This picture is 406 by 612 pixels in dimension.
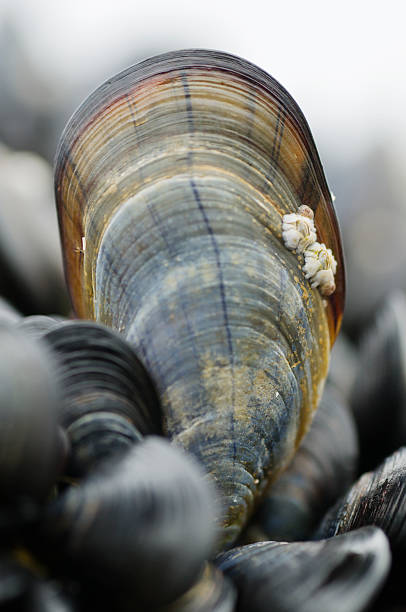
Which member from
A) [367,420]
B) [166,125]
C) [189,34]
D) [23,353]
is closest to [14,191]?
[166,125]

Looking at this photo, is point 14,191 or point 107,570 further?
point 14,191

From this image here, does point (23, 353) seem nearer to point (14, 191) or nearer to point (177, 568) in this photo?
point (177, 568)

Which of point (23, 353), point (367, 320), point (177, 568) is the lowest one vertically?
point (367, 320)

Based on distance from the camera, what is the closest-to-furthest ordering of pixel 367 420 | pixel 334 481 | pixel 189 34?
pixel 334 481
pixel 367 420
pixel 189 34

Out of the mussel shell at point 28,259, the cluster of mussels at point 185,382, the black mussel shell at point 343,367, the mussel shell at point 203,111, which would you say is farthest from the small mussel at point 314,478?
the mussel shell at point 28,259

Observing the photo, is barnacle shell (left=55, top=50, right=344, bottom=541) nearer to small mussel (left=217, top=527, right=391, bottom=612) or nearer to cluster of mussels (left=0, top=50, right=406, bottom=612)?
cluster of mussels (left=0, top=50, right=406, bottom=612)

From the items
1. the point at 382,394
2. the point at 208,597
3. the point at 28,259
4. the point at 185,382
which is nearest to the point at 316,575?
the point at 208,597

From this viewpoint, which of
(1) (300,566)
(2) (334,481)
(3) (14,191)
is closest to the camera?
(1) (300,566)
